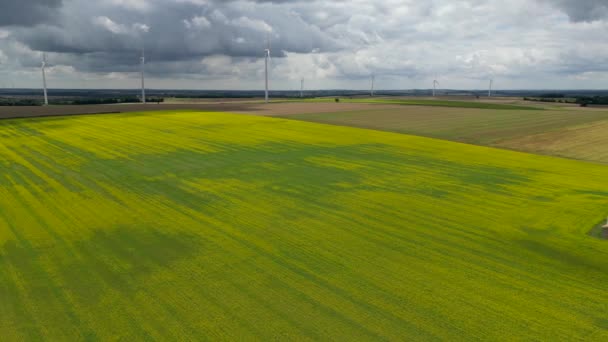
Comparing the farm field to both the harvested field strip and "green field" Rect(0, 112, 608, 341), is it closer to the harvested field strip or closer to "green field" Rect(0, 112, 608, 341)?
the harvested field strip

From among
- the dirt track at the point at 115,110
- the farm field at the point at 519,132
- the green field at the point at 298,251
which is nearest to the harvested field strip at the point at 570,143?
the farm field at the point at 519,132

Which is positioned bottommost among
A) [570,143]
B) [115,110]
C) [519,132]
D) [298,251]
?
[298,251]

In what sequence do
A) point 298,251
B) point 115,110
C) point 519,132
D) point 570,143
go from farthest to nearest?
point 115,110, point 519,132, point 570,143, point 298,251

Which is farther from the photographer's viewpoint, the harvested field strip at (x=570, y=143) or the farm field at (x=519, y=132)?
the farm field at (x=519, y=132)

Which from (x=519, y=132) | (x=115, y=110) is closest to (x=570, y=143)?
(x=519, y=132)

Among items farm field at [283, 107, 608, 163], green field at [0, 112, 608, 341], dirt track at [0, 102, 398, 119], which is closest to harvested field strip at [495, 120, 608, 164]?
farm field at [283, 107, 608, 163]

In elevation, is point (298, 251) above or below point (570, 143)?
below

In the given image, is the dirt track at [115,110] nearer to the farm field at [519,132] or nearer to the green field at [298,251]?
the farm field at [519,132]

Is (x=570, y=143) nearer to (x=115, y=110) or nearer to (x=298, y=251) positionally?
(x=298, y=251)

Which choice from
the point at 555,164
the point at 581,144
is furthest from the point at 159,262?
the point at 581,144
